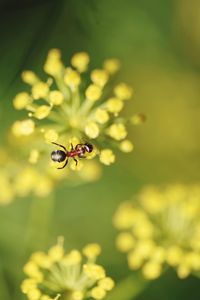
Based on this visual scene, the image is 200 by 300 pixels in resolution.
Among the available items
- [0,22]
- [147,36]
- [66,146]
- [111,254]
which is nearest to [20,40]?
[0,22]

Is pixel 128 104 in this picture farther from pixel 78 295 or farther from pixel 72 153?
pixel 78 295

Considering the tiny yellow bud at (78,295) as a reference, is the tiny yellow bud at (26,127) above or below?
above

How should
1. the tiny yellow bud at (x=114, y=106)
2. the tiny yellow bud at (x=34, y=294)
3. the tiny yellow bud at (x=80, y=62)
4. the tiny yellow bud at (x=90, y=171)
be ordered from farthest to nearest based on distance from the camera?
1. the tiny yellow bud at (x=90, y=171)
2. the tiny yellow bud at (x=80, y=62)
3. the tiny yellow bud at (x=114, y=106)
4. the tiny yellow bud at (x=34, y=294)

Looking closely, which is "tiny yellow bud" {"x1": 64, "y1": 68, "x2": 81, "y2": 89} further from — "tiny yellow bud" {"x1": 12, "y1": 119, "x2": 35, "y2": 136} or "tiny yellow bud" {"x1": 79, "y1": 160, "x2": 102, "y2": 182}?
"tiny yellow bud" {"x1": 79, "y1": 160, "x2": 102, "y2": 182}

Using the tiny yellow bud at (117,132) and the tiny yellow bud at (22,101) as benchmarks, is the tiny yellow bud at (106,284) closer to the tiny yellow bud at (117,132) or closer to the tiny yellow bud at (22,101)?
the tiny yellow bud at (117,132)

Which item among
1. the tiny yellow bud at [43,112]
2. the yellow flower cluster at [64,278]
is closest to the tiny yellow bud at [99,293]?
the yellow flower cluster at [64,278]

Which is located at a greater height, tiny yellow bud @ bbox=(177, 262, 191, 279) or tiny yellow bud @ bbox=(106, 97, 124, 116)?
tiny yellow bud @ bbox=(106, 97, 124, 116)

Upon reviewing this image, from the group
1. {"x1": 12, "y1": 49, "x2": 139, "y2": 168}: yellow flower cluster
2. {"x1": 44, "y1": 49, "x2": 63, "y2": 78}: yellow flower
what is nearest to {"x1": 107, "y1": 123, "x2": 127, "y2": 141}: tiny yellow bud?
{"x1": 12, "y1": 49, "x2": 139, "y2": 168}: yellow flower cluster

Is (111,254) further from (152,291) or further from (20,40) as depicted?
(20,40)
